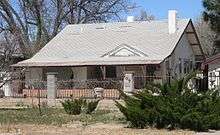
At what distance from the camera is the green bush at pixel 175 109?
57.1 ft

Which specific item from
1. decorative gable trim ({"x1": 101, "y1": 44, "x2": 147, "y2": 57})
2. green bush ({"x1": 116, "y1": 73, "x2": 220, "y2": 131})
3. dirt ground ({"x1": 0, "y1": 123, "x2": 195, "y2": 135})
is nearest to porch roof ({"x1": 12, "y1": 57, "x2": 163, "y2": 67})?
decorative gable trim ({"x1": 101, "y1": 44, "x2": 147, "y2": 57})

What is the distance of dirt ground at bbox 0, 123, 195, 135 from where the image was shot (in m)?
16.8

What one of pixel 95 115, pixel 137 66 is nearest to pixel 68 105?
pixel 95 115

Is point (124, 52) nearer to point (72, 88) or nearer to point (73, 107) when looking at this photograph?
point (72, 88)

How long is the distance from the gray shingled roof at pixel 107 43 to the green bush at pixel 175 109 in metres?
19.6

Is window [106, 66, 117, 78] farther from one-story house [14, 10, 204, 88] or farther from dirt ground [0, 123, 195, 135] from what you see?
dirt ground [0, 123, 195, 135]

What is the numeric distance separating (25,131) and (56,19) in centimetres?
3990

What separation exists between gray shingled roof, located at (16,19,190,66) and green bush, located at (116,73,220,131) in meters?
19.6

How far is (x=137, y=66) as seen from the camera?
39.9m

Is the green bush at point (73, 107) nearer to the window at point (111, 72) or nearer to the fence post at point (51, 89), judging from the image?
the fence post at point (51, 89)

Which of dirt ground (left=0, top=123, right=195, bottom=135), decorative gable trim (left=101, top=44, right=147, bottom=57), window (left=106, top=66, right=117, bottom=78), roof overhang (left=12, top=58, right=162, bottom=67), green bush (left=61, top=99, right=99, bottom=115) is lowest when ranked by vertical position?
dirt ground (left=0, top=123, right=195, bottom=135)

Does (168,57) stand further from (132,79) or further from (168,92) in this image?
(168,92)

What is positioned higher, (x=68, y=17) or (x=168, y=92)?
(x=68, y=17)

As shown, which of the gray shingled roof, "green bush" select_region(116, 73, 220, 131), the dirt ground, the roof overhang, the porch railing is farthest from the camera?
the gray shingled roof
